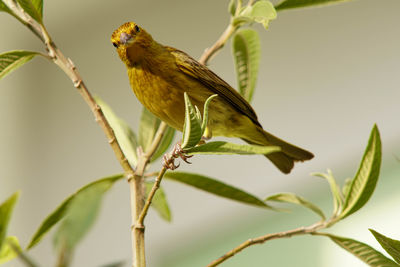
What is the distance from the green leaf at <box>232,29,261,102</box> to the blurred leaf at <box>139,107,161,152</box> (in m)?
0.23

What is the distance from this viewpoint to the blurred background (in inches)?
138

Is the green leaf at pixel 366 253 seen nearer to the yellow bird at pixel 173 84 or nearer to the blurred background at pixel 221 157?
the yellow bird at pixel 173 84

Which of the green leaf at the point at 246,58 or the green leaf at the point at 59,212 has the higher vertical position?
the green leaf at the point at 246,58

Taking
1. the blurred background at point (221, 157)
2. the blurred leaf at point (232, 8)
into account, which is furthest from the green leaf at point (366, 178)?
the blurred background at point (221, 157)

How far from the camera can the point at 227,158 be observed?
4246 millimetres

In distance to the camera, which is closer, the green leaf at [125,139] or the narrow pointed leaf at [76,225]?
the narrow pointed leaf at [76,225]

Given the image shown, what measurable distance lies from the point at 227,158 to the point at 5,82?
2536 millimetres

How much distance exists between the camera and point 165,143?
4.27 feet

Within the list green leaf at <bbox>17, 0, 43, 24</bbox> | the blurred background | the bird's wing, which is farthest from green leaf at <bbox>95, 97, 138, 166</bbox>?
the blurred background

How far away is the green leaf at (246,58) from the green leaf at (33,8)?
1.60 feet

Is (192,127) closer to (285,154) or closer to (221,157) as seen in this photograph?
(285,154)

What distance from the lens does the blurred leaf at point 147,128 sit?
1360 millimetres

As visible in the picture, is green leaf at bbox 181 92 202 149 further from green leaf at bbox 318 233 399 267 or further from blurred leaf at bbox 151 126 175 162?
blurred leaf at bbox 151 126 175 162

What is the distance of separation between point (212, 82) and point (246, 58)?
17cm
